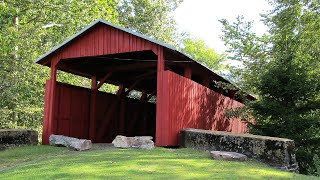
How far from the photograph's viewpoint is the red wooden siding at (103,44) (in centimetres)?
1102

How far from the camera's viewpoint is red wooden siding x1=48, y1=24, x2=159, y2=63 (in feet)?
36.2

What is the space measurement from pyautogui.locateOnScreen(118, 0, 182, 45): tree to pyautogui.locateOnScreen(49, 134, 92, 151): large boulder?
18128 mm

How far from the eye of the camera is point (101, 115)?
15094 millimetres

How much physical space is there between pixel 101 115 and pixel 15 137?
4.16 metres

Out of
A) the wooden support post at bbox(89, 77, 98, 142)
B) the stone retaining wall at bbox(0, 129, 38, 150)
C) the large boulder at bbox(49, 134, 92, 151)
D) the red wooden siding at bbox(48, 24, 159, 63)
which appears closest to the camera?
the large boulder at bbox(49, 134, 92, 151)

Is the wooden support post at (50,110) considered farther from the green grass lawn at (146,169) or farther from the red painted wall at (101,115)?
the green grass lawn at (146,169)

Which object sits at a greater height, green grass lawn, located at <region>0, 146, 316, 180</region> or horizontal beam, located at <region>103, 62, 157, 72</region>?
horizontal beam, located at <region>103, 62, 157, 72</region>

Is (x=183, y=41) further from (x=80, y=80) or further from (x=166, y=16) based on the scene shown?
(x=80, y=80)

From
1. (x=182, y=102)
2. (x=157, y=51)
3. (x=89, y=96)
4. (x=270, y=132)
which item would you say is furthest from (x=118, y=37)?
(x=270, y=132)

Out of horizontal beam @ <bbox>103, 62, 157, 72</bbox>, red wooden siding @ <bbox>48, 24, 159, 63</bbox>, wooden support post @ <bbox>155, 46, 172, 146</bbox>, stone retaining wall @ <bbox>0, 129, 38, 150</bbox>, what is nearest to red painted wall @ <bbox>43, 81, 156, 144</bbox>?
stone retaining wall @ <bbox>0, 129, 38, 150</bbox>

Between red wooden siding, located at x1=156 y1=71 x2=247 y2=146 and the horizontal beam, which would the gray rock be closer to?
red wooden siding, located at x1=156 y1=71 x2=247 y2=146

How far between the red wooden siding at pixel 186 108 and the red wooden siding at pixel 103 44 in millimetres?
1385

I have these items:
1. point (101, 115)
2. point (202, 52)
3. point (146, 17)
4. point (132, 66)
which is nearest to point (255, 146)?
point (132, 66)

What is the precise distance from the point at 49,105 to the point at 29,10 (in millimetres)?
7719
